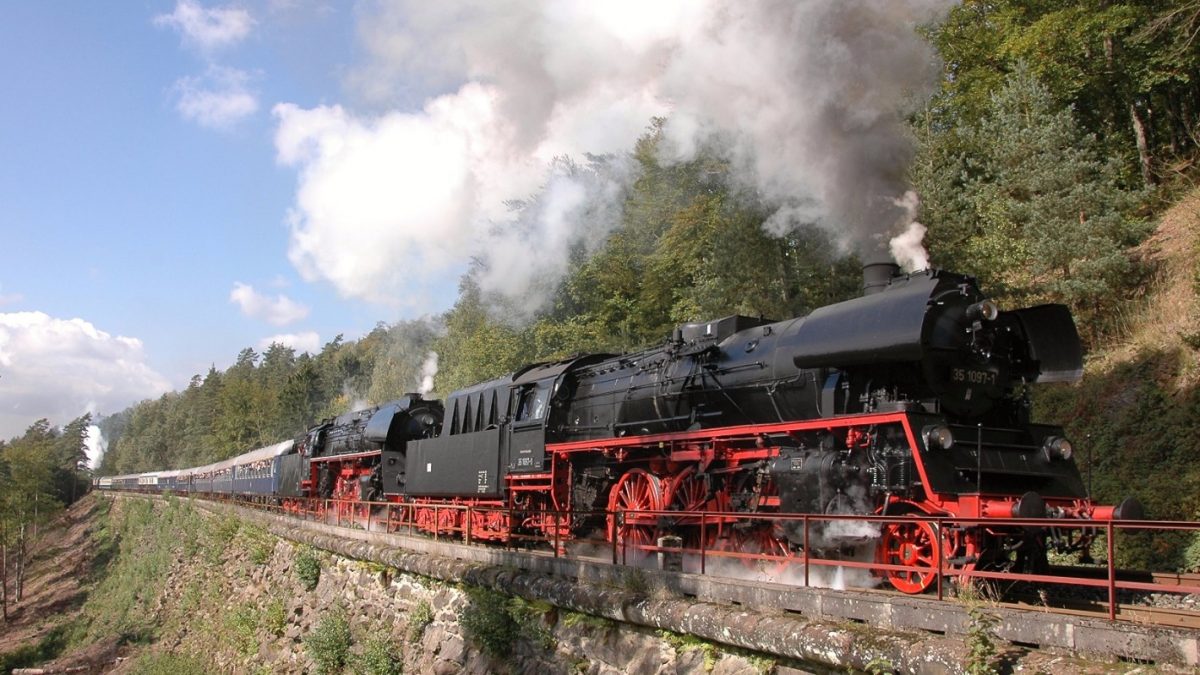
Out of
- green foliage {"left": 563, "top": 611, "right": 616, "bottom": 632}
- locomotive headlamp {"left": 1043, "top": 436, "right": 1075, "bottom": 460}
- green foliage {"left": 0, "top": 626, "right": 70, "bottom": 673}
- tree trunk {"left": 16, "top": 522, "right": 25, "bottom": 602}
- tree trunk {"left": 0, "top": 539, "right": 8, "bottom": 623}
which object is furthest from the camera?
tree trunk {"left": 16, "top": 522, "right": 25, "bottom": 602}

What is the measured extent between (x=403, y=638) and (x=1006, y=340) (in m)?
9.24

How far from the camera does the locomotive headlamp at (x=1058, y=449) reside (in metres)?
8.66

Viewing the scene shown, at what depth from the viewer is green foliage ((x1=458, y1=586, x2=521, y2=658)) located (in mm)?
10312

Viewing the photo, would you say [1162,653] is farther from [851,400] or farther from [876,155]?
[876,155]

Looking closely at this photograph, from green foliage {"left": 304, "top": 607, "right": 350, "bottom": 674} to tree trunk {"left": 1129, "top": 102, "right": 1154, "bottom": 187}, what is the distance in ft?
74.8

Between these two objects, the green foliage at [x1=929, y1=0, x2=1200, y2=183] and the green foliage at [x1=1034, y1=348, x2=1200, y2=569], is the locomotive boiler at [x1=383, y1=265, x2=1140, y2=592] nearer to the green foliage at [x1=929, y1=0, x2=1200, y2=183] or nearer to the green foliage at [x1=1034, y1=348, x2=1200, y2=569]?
the green foliage at [x1=1034, y1=348, x2=1200, y2=569]

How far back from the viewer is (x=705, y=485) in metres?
10.9

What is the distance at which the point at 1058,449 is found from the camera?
866 cm

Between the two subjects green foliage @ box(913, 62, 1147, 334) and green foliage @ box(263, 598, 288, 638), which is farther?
green foliage @ box(913, 62, 1147, 334)

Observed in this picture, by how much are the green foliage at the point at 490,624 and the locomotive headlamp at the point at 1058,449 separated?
6113 mm

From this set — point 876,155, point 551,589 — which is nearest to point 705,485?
point 551,589

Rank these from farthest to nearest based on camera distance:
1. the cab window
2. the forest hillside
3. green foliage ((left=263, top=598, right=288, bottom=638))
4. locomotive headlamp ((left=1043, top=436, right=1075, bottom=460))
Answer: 1. green foliage ((left=263, top=598, right=288, bottom=638))
2. the forest hillside
3. the cab window
4. locomotive headlamp ((left=1043, top=436, right=1075, bottom=460))

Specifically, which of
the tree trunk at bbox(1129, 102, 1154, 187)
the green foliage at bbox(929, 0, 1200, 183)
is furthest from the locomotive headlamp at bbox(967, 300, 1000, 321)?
the tree trunk at bbox(1129, 102, 1154, 187)

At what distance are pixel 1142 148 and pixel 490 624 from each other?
23.0 metres
